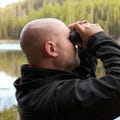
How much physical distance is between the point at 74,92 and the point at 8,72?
47.0 inches

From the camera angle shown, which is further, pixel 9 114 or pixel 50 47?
pixel 9 114

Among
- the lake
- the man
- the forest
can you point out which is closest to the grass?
the lake

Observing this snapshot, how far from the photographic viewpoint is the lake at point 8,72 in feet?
5.77

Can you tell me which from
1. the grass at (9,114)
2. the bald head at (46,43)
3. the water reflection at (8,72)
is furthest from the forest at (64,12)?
the bald head at (46,43)

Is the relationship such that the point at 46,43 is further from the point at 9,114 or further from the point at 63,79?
the point at 9,114

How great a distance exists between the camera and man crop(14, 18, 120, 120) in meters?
0.65

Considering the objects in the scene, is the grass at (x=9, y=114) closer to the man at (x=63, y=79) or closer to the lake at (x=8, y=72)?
the lake at (x=8, y=72)

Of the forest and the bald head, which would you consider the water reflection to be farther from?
the bald head

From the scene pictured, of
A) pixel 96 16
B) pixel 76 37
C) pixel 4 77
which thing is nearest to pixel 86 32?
pixel 76 37

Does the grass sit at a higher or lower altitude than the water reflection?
lower

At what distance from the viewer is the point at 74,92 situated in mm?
661

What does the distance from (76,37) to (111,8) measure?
102 cm

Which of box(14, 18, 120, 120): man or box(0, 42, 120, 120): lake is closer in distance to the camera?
box(14, 18, 120, 120): man

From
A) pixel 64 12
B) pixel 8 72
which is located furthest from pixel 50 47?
pixel 8 72
